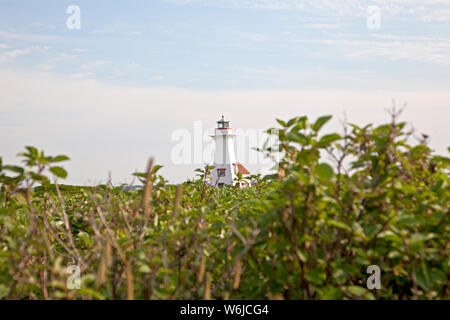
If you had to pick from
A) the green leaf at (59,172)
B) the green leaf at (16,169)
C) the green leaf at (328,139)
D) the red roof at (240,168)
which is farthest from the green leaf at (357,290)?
the red roof at (240,168)

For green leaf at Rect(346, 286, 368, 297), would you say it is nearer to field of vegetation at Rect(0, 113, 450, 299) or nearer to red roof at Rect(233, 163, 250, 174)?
field of vegetation at Rect(0, 113, 450, 299)

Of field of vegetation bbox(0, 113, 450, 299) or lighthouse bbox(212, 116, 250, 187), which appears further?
lighthouse bbox(212, 116, 250, 187)

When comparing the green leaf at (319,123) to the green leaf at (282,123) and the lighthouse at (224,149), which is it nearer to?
the green leaf at (282,123)

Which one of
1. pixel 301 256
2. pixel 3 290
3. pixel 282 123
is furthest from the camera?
pixel 282 123

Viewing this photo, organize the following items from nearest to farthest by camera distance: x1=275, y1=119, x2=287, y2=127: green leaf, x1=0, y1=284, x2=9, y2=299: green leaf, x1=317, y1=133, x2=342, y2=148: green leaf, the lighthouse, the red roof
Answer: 1. x1=317, y1=133, x2=342, y2=148: green leaf
2. x1=0, y1=284, x2=9, y2=299: green leaf
3. x1=275, y1=119, x2=287, y2=127: green leaf
4. the lighthouse
5. the red roof

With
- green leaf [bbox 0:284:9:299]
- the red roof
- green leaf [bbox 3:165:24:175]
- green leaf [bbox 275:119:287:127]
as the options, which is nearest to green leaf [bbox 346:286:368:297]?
green leaf [bbox 275:119:287:127]

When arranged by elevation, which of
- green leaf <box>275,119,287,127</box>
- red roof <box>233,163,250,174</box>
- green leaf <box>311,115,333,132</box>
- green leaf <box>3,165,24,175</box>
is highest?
red roof <box>233,163,250,174</box>

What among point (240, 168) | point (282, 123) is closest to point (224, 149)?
point (240, 168)

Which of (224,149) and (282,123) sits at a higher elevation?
(224,149)

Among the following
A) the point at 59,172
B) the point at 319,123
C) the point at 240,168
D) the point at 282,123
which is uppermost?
the point at 240,168

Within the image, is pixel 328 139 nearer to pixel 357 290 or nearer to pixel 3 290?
pixel 357 290

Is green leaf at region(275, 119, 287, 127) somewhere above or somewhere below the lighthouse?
below
